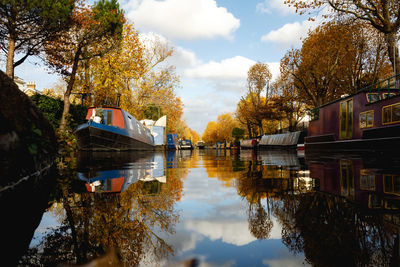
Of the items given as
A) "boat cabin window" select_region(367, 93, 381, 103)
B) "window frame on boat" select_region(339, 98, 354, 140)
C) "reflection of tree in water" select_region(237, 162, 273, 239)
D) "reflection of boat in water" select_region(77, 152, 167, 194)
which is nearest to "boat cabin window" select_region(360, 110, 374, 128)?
"boat cabin window" select_region(367, 93, 381, 103)

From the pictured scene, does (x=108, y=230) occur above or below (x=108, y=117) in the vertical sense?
below

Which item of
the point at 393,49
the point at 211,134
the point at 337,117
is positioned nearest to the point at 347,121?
the point at 337,117

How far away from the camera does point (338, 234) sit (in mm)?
1445

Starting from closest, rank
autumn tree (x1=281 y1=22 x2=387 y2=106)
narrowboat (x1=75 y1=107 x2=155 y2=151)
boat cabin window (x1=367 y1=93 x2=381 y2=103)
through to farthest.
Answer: boat cabin window (x1=367 y1=93 x2=381 y2=103) < narrowboat (x1=75 y1=107 x2=155 y2=151) < autumn tree (x1=281 y1=22 x2=387 y2=106)

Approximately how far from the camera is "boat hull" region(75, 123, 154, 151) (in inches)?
552

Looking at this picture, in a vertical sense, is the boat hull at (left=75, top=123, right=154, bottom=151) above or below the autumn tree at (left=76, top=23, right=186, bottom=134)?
below

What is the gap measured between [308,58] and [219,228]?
24498 mm

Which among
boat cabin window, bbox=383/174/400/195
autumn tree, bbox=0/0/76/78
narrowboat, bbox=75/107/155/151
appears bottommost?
boat cabin window, bbox=383/174/400/195

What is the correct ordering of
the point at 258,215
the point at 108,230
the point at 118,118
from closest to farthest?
the point at 108,230 → the point at 258,215 → the point at 118,118

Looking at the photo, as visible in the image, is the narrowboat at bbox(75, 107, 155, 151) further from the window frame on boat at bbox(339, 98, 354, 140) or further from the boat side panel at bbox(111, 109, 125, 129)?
the window frame on boat at bbox(339, 98, 354, 140)

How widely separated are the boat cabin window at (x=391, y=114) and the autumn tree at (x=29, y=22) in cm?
1439

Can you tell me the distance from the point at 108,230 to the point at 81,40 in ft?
55.4

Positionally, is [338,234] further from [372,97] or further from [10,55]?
[10,55]

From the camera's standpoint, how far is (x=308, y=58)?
2297cm
